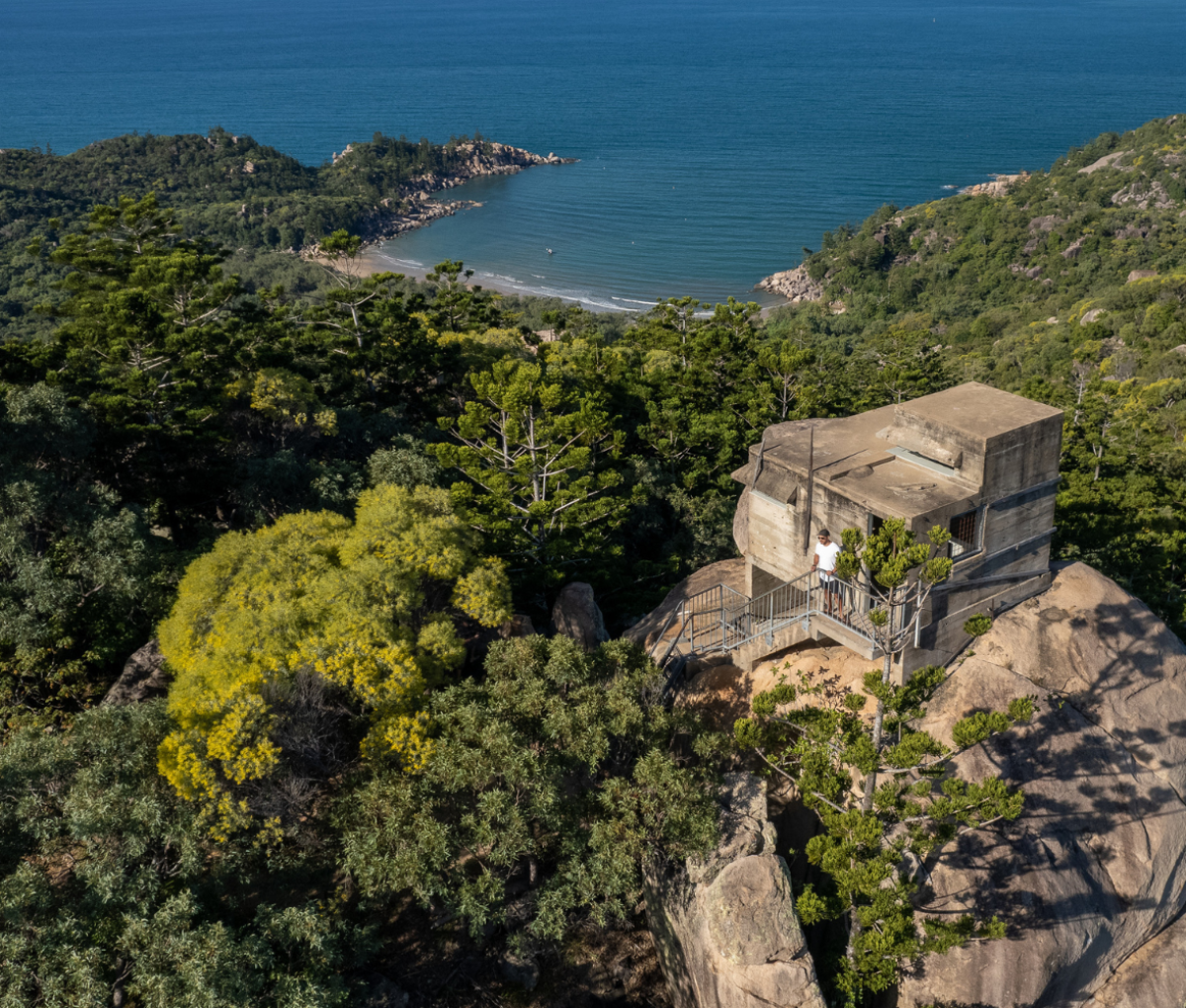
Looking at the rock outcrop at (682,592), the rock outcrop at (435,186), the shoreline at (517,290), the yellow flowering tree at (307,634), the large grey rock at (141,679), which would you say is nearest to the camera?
the yellow flowering tree at (307,634)

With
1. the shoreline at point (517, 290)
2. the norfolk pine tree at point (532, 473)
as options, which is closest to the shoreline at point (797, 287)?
the shoreline at point (517, 290)

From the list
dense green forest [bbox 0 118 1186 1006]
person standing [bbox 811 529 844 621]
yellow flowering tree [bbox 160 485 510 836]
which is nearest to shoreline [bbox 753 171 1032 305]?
dense green forest [bbox 0 118 1186 1006]

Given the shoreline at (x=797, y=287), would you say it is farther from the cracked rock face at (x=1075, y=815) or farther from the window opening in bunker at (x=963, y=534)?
the window opening in bunker at (x=963, y=534)

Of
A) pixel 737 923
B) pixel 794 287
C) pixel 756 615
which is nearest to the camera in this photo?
pixel 737 923

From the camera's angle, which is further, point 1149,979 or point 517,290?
point 517,290

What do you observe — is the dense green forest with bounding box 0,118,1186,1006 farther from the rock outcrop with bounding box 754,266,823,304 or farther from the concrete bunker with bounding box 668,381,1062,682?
the rock outcrop with bounding box 754,266,823,304

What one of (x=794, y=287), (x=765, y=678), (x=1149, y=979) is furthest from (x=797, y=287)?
(x=1149, y=979)

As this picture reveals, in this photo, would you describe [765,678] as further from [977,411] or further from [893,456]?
[977,411]
